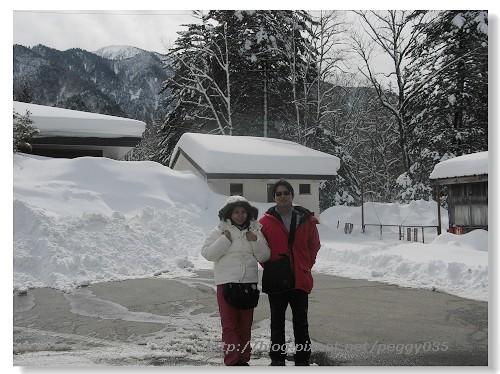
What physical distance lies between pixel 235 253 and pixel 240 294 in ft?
0.93

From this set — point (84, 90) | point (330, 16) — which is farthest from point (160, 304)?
point (330, 16)

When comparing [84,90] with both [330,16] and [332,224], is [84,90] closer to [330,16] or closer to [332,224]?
[330,16]

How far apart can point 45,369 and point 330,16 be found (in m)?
4.69

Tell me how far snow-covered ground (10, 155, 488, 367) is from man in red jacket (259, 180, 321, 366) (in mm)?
797

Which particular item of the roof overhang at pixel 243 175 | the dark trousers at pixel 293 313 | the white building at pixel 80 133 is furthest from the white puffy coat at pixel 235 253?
the roof overhang at pixel 243 175

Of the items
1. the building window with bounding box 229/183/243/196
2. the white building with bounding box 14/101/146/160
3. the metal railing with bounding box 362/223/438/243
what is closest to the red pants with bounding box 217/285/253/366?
the white building with bounding box 14/101/146/160

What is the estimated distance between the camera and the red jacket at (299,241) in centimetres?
339

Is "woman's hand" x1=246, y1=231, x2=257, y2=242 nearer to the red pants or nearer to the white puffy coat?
the white puffy coat

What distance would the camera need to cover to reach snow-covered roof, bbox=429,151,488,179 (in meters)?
5.55

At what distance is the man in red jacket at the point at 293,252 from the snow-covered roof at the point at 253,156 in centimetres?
420

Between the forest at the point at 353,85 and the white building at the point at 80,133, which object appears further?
the white building at the point at 80,133

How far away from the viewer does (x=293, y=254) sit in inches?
134

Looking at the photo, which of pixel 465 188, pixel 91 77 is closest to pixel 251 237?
pixel 91 77

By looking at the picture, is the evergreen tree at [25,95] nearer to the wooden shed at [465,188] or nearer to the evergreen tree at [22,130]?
the evergreen tree at [22,130]
